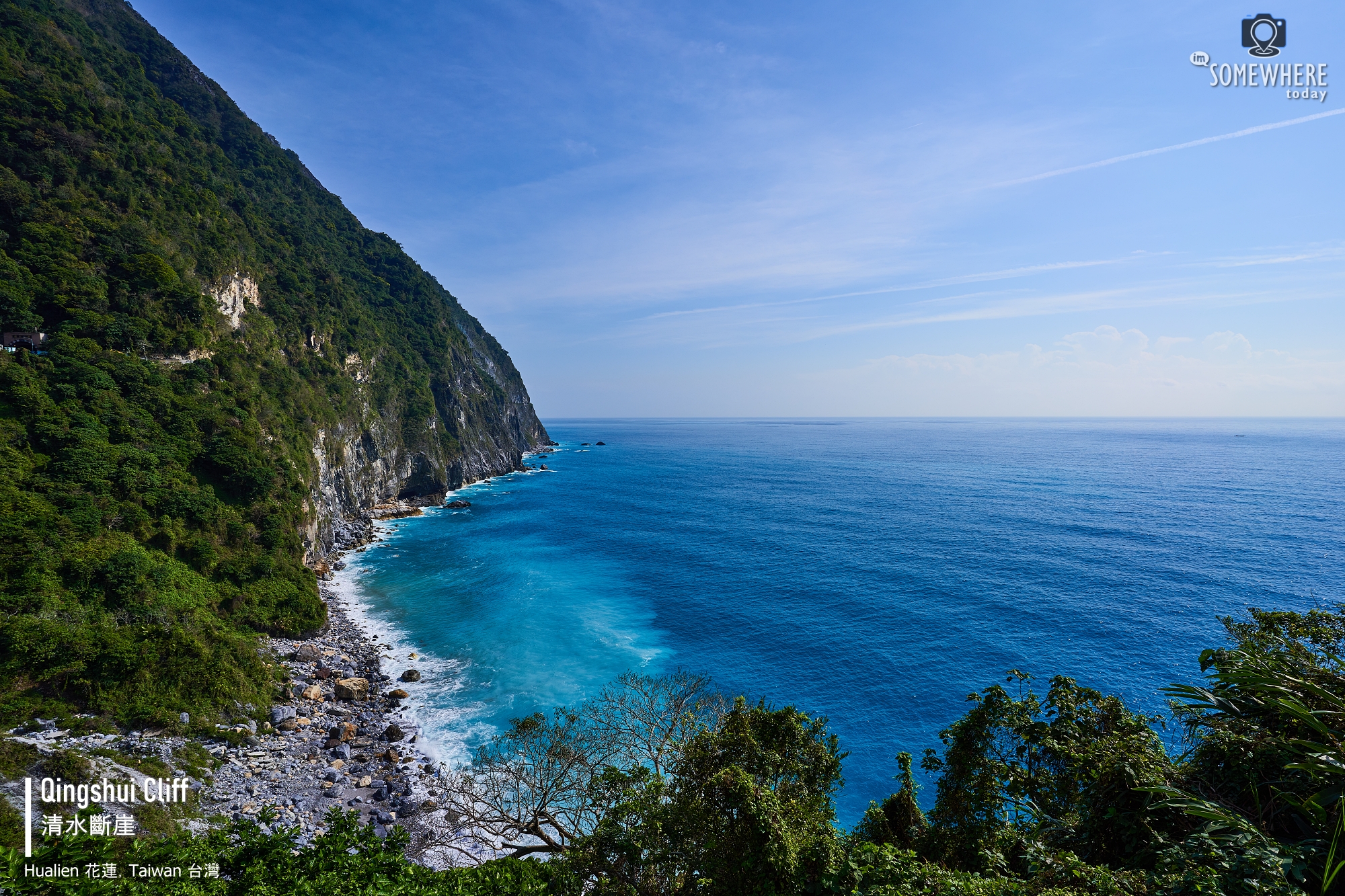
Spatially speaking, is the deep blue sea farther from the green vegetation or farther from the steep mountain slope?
the green vegetation

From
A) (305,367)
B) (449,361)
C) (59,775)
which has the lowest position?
(59,775)

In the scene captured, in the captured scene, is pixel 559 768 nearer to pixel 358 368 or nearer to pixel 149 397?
pixel 149 397

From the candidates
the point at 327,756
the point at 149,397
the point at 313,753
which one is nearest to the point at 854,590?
the point at 327,756

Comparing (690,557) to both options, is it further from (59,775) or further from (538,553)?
(59,775)

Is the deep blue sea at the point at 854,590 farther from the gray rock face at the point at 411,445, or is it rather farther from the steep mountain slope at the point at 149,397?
the steep mountain slope at the point at 149,397

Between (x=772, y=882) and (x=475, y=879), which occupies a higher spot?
(x=772, y=882)

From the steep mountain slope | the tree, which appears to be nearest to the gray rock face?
the steep mountain slope

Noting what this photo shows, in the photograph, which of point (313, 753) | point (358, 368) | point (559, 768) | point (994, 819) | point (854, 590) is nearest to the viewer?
point (994, 819)

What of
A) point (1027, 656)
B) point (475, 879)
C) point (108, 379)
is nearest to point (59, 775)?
point (475, 879)
